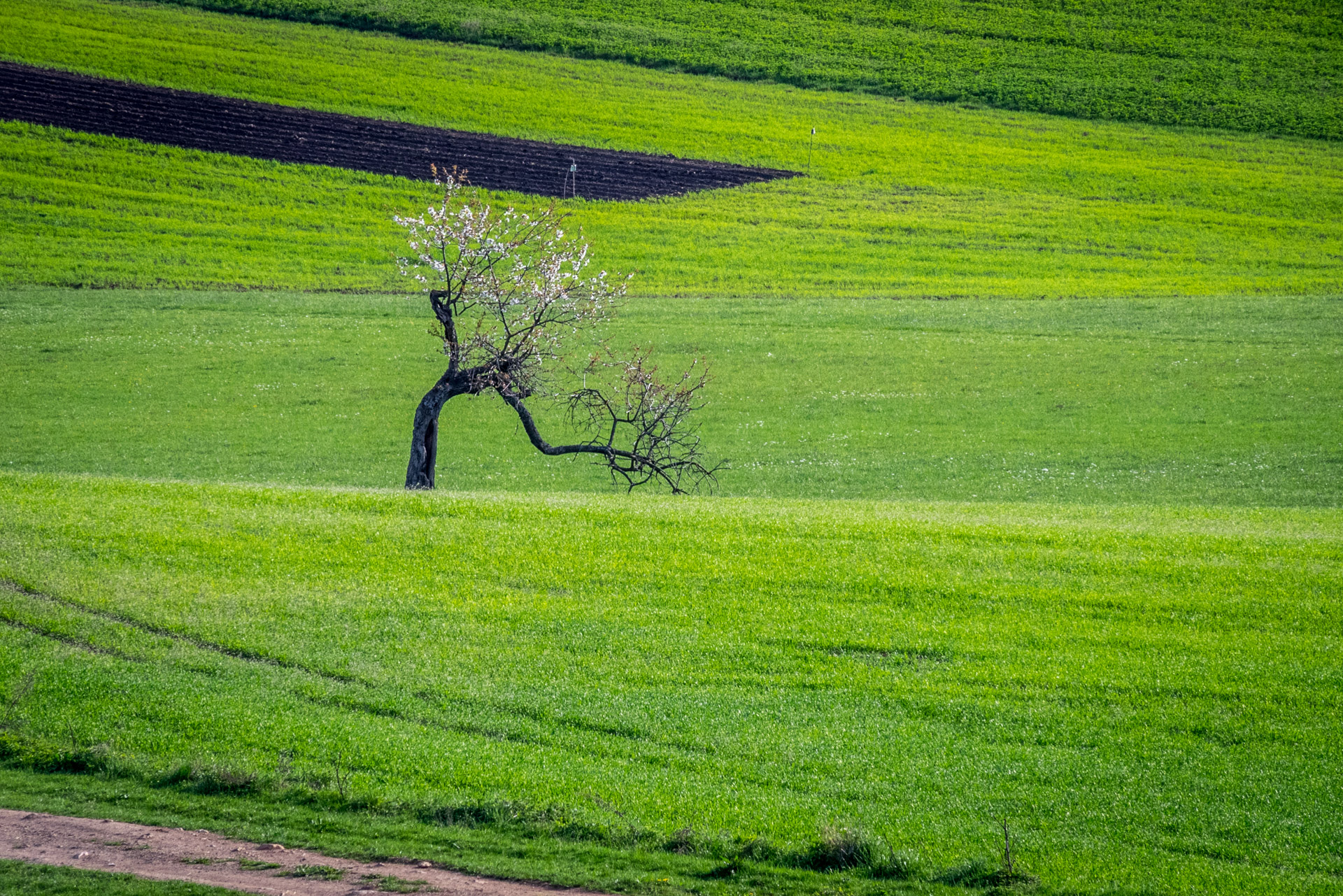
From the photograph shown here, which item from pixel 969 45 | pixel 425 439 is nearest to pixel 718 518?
pixel 425 439

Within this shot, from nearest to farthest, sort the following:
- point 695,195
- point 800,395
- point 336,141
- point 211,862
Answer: point 211,862, point 800,395, point 695,195, point 336,141

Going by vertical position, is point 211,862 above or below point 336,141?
below

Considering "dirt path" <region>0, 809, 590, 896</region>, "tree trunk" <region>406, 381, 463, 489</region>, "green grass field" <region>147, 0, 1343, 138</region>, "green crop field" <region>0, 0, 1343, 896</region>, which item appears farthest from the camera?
"green grass field" <region>147, 0, 1343, 138</region>

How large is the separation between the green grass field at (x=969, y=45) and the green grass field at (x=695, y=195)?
93.1 inches

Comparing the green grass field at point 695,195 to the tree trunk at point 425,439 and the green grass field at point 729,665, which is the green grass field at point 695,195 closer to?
the tree trunk at point 425,439

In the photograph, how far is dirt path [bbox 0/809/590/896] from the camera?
818cm

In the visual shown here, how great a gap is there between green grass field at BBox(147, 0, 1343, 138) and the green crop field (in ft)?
17.9

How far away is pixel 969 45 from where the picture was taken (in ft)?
264

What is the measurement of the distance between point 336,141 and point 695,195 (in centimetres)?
1977

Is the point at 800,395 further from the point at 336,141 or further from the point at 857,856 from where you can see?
the point at 336,141

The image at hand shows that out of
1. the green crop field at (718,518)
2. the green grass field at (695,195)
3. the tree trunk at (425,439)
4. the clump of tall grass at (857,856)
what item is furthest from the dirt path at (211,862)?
the green grass field at (695,195)

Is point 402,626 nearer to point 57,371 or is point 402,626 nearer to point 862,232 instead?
point 57,371

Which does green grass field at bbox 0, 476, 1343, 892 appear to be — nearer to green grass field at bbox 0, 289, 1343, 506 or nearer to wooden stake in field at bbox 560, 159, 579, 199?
green grass field at bbox 0, 289, 1343, 506

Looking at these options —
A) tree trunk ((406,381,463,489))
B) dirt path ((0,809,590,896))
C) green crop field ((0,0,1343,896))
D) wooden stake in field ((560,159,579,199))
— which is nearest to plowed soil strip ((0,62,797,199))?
wooden stake in field ((560,159,579,199))
